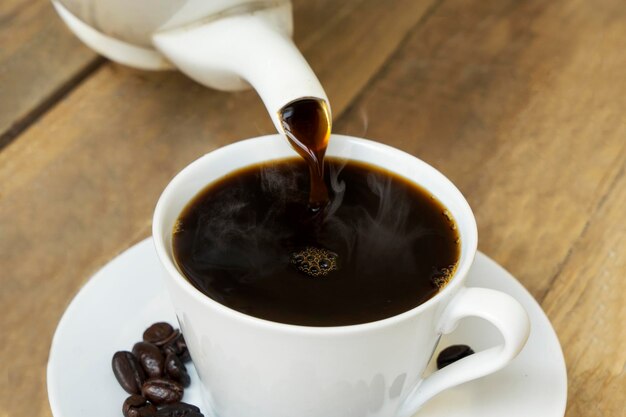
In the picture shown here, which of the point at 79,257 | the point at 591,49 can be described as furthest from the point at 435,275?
the point at 591,49

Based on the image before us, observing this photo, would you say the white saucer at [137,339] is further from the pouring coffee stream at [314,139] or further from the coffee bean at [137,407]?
the pouring coffee stream at [314,139]

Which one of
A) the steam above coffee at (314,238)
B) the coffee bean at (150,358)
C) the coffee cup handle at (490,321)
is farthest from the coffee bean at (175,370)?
the coffee cup handle at (490,321)

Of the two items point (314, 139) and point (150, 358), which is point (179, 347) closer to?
point (150, 358)

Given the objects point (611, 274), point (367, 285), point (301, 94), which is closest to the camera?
point (367, 285)

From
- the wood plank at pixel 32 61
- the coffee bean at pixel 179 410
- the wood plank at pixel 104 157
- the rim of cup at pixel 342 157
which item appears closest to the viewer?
the rim of cup at pixel 342 157

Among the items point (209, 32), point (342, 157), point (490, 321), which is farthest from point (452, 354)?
point (209, 32)

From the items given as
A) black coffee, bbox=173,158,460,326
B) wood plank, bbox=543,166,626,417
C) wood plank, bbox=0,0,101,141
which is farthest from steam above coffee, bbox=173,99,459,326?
wood plank, bbox=0,0,101,141

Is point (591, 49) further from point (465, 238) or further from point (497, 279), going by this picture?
point (465, 238)
